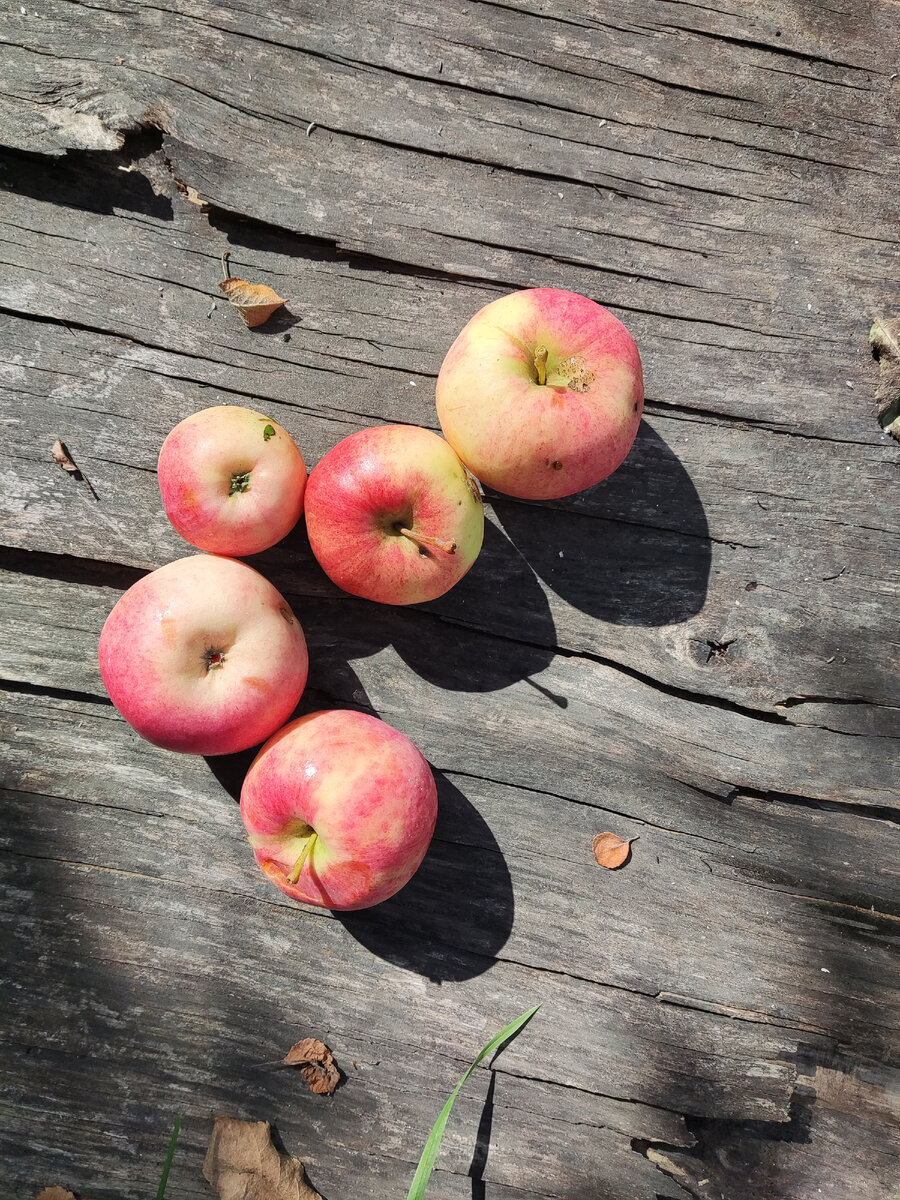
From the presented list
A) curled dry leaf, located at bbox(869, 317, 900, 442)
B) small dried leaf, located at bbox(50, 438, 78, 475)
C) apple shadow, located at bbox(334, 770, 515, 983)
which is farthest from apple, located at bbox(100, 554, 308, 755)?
curled dry leaf, located at bbox(869, 317, 900, 442)

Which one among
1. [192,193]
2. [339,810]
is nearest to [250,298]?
[192,193]

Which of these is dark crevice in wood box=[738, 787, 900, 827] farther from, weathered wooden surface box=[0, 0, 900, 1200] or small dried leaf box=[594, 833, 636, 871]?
small dried leaf box=[594, 833, 636, 871]

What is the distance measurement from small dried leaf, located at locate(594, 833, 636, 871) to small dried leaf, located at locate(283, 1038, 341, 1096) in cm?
87

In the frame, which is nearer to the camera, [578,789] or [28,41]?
[28,41]

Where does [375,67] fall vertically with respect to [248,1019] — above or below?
above

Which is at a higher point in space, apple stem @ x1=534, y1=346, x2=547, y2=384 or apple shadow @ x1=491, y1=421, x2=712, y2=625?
apple stem @ x1=534, y1=346, x2=547, y2=384

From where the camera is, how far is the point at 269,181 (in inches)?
73.0

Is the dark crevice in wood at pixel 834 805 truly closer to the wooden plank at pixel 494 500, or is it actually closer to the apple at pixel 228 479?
the wooden plank at pixel 494 500

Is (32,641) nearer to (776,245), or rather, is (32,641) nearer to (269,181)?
(269,181)

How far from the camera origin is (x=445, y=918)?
6.35ft

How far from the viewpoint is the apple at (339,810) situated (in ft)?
5.17

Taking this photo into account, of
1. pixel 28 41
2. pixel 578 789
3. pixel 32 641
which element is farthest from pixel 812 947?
pixel 28 41

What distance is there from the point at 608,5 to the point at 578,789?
200cm

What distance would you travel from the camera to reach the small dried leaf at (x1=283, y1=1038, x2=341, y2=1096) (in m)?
1.91
